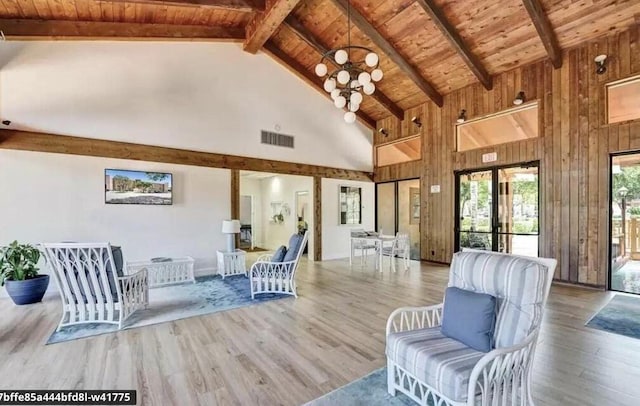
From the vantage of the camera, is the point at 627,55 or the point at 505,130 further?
the point at 505,130

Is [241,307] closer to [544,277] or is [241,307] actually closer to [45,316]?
[45,316]

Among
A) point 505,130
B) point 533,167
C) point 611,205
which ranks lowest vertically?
point 611,205

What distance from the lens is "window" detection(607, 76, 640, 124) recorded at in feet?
15.4

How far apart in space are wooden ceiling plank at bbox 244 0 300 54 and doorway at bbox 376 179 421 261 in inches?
200

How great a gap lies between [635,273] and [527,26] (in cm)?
447

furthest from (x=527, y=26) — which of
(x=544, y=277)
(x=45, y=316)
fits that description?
(x=45, y=316)

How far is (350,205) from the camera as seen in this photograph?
8.62 m

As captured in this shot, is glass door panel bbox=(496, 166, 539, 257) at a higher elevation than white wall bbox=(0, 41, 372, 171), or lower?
lower

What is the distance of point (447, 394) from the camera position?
1626 mm

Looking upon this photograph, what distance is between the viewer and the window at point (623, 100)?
4.70 meters

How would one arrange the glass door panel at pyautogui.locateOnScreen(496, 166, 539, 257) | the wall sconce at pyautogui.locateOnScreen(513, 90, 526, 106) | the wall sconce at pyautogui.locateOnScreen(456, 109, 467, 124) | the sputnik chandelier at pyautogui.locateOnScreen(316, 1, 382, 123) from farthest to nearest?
the wall sconce at pyautogui.locateOnScreen(456, 109, 467, 124) < the glass door panel at pyautogui.locateOnScreen(496, 166, 539, 257) < the wall sconce at pyautogui.locateOnScreen(513, 90, 526, 106) < the sputnik chandelier at pyautogui.locateOnScreen(316, 1, 382, 123)

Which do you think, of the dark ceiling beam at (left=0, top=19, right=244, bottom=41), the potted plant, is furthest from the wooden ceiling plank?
the potted plant

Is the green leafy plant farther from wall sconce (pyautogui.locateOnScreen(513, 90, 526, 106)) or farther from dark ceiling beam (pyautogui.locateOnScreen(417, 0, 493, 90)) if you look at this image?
wall sconce (pyautogui.locateOnScreen(513, 90, 526, 106))

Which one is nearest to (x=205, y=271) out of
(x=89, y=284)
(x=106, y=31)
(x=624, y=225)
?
(x=89, y=284)
